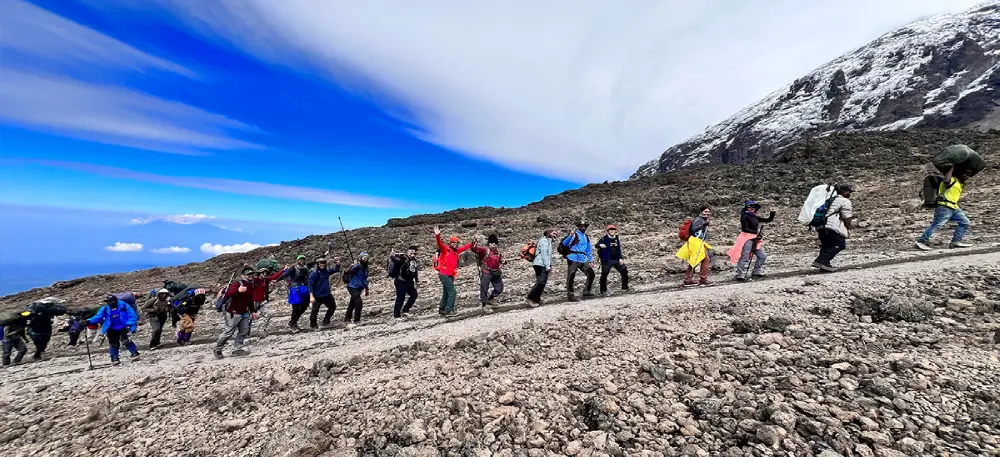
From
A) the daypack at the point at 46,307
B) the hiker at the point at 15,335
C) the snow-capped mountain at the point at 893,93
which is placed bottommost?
the hiker at the point at 15,335

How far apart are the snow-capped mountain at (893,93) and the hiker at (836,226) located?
5955 centimetres

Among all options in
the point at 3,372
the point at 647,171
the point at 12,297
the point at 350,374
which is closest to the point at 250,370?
the point at 350,374

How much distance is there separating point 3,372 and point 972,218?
2952 cm

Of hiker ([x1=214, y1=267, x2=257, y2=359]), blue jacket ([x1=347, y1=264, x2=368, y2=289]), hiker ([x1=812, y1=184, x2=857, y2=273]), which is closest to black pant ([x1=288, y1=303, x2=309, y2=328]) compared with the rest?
blue jacket ([x1=347, y1=264, x2=368, y2=289])

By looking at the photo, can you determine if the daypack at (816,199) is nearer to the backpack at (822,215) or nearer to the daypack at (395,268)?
the backpack at (822,215)

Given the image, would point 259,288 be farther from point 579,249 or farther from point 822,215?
point 822,215

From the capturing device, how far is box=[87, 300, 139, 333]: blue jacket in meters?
9.77

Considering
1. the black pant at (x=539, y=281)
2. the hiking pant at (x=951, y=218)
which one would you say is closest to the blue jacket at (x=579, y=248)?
the black pant at (x=539, y=281)

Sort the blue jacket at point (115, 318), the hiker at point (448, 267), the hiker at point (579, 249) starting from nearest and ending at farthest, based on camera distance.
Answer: the blue jacket at point (115, 318) → the hiker at point (579, 249) → the hiker at point (448, 267)

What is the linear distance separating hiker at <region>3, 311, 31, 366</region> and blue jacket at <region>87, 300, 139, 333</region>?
4023mm

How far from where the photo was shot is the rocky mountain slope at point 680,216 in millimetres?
15133

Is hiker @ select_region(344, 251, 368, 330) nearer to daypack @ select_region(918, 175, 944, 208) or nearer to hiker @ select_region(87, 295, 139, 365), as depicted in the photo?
hiker @ select_region(87, 295, 139, 365)

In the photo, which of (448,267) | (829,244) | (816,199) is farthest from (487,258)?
(829,244)

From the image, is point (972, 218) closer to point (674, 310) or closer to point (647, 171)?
point (674, 310)
